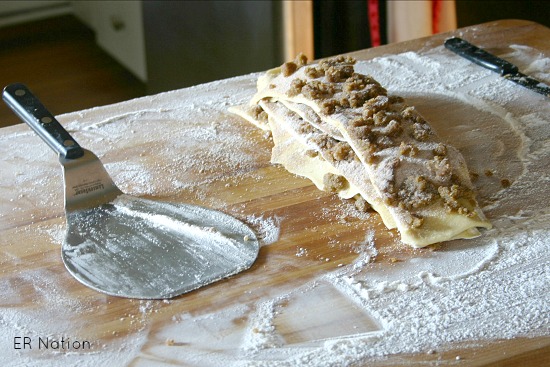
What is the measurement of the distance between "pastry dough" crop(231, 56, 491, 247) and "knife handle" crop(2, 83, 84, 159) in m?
0.30

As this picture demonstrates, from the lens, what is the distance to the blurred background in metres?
2.26

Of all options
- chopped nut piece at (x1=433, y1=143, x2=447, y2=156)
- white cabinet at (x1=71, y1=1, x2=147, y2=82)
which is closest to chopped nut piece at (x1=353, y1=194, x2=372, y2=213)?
chopped nut piece at (x1=433, y1=143, x2=447, y2=156)

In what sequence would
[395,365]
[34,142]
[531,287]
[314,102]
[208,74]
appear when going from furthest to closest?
[208,74]
[34,142]
[314,102]
[531,287]
[395,365]

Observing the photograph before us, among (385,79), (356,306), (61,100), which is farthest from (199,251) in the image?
(61,100)

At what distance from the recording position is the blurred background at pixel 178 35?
2262 millimetres

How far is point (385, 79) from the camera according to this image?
143 cm

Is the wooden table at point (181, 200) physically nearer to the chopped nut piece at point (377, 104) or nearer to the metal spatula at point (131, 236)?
the metal spatula at point (131, 236)

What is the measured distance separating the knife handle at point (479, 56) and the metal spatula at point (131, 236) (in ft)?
2.05

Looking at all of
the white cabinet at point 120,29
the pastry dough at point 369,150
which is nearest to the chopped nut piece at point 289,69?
the pastry dough at point 369,150

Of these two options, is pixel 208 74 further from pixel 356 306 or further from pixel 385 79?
pixel 356 306

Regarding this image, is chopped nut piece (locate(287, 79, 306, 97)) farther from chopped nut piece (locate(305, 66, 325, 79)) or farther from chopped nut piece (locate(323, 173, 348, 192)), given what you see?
chopped nut piece (locate(323, 173, 348, 192))

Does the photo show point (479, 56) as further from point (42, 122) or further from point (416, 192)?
point (42, 122)

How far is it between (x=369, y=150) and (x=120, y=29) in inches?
74.2

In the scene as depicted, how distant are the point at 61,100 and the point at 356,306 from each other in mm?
2070
